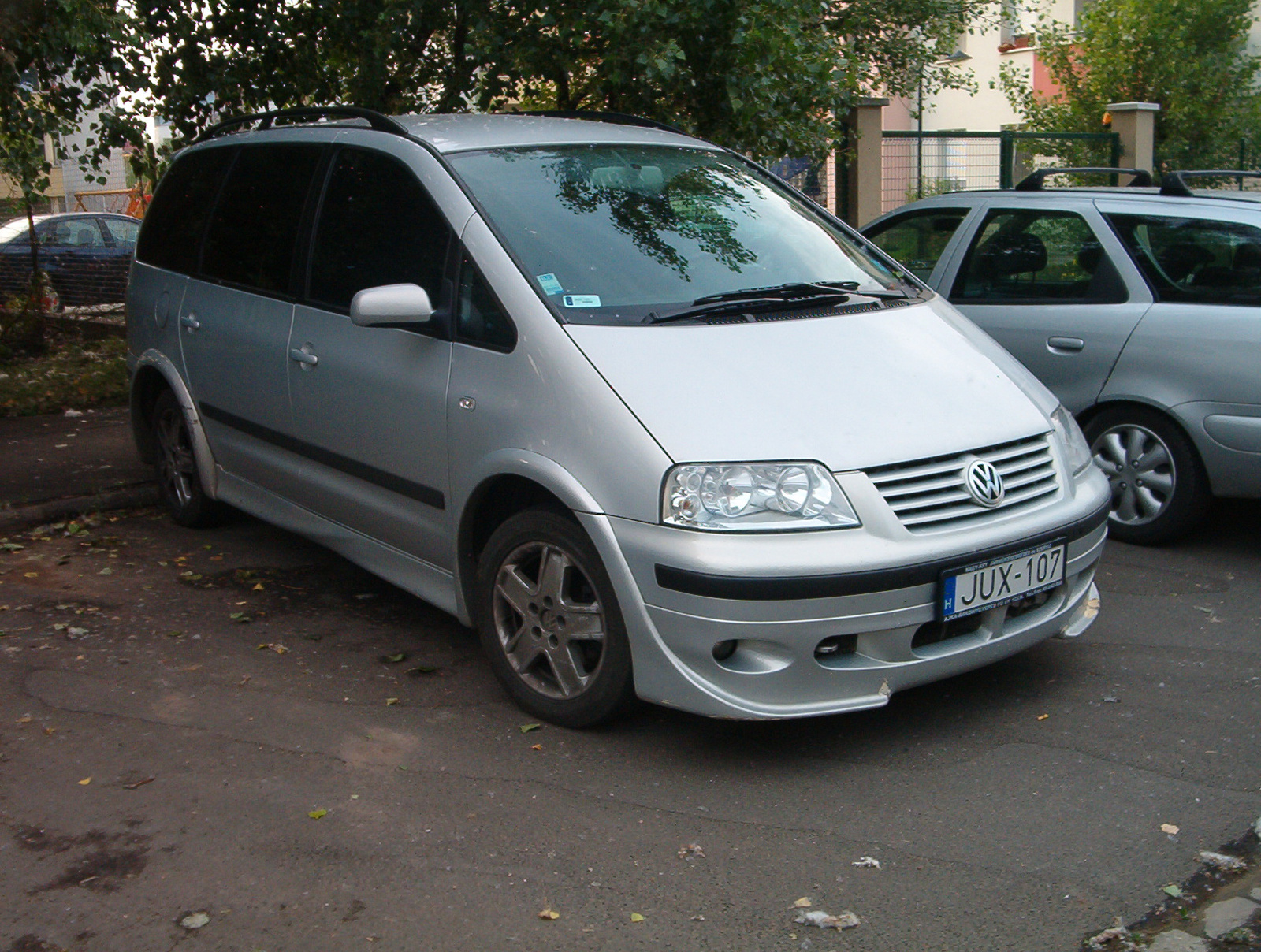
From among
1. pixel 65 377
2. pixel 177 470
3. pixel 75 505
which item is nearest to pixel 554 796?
pixel 177 470

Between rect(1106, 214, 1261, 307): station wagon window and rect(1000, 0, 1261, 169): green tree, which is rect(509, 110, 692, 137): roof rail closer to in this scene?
rect(1106, 214, 1261, 307): station wagon window

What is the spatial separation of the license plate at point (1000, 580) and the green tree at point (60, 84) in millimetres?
6312

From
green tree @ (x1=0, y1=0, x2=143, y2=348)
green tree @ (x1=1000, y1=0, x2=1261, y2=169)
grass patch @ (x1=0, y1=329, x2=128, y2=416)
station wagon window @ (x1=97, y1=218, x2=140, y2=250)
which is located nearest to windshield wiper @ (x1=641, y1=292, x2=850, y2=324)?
green tree @ (x1=0, y1=0, x2=143, y2=348)

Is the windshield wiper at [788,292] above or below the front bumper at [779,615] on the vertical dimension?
above

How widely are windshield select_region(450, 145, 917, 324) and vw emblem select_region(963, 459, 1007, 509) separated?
41.1 inches

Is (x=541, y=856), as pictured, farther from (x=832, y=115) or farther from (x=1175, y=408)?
(x=832, y=115)

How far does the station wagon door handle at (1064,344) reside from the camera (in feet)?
20.9

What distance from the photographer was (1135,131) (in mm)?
16016

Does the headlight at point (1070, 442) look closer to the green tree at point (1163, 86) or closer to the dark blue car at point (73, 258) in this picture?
the dark blue car at point (73, 258)

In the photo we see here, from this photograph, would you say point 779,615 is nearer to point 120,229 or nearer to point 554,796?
point 554,796

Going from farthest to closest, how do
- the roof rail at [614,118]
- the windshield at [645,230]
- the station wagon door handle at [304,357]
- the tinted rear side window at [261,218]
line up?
the roof rail at [614,118], the tinted rear side window at [261,218], the station wagon door handle at [304,357], the windshield at [645,230]

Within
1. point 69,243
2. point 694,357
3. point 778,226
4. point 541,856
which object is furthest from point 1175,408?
point 69,243

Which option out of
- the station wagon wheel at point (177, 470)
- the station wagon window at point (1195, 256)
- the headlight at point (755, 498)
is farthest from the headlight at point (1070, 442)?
the station wagon wheel at point (177, 470)

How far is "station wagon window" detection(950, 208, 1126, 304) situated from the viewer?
6453 millimetres
